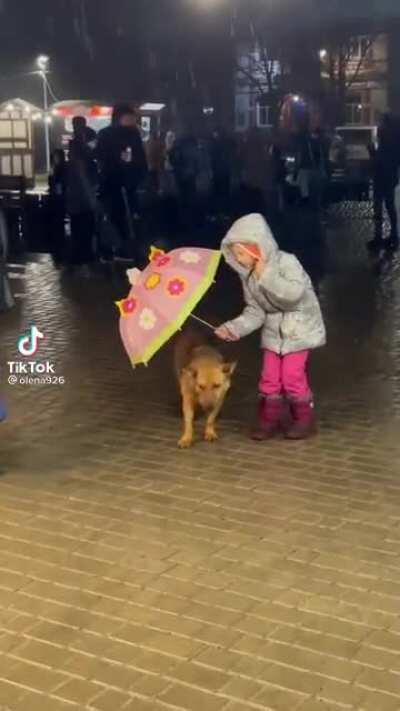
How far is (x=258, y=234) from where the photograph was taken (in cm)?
596

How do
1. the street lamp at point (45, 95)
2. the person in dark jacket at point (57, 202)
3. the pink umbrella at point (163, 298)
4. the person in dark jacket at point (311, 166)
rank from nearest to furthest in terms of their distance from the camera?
the pink umbrella at point (163, 298), the person in dark jacket at point (57, 202), the street lamp at point (45, 95), the person in dark jacket at point (311, 166)

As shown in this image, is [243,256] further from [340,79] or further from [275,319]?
[340,79]

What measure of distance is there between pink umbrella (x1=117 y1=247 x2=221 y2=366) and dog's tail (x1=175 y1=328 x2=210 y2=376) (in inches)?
19.1

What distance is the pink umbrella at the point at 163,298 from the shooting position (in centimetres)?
590

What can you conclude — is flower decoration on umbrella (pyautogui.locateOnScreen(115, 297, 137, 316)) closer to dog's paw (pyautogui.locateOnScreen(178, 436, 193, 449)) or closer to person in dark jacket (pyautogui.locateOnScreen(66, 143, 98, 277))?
dog's paw (pyautogui.locateOnScreen(178, 436, 193, 449))

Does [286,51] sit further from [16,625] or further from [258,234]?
[16,625]

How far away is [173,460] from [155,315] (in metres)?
0.83

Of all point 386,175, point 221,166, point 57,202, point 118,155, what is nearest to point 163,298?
point 118,155

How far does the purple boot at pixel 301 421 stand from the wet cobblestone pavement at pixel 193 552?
104mm

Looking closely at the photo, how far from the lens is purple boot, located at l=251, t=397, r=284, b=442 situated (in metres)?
6.49

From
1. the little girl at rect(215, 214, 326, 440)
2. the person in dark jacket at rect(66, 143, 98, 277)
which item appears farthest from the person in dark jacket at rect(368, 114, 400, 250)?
the little girl at rect(215, 214, 326, 440)

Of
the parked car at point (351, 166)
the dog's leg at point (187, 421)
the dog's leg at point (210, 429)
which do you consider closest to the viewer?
the dog's leg at point (187, 421)

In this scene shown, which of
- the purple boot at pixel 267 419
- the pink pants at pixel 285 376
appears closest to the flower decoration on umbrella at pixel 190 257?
the pink pants at pixel 285 376

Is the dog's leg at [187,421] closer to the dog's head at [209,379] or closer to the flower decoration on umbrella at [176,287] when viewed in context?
the dog's head at [209,379]
